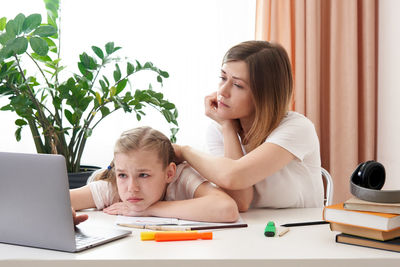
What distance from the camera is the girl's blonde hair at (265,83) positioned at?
5.08ft

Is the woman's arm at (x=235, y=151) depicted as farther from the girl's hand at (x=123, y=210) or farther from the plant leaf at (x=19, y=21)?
the plant leaf at (x=19, y=21)

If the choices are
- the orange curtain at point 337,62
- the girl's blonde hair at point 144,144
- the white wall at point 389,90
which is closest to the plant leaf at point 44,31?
the girl's blonde hair at point 144,144

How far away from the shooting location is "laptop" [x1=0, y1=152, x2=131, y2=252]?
93cm

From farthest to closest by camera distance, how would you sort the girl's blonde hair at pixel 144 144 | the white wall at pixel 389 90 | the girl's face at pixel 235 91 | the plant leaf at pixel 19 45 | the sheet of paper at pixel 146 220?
1. the white wall at pixel 389 90
2. the plant leaf at pixel 19 45
3. the girl's face at pixel 235 91
4. the girl's blonde hair at pixel 144 144
5. the sheet of paper at pixel 146 220

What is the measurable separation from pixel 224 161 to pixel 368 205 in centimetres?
51

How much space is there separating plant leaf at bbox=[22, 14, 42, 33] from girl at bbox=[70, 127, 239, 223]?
24.3 inches

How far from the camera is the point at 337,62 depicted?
107 inches

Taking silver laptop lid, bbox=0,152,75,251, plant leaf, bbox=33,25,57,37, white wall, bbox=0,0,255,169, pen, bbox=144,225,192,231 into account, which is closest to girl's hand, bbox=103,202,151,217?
pen, bbox=144,225,192,231

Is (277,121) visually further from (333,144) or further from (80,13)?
(80,13)

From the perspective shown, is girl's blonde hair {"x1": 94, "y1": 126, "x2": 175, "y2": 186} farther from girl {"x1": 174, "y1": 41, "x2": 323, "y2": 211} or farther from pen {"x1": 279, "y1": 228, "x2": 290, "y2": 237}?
pen {"x1": 279, "y1": 228, "x2": 290, "y2": 237}

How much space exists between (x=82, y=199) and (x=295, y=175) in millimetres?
670

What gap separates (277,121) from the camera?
61.3 inches

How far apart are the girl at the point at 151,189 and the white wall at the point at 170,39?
1274 mm

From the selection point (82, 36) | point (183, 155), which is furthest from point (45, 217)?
point (82, 36)
